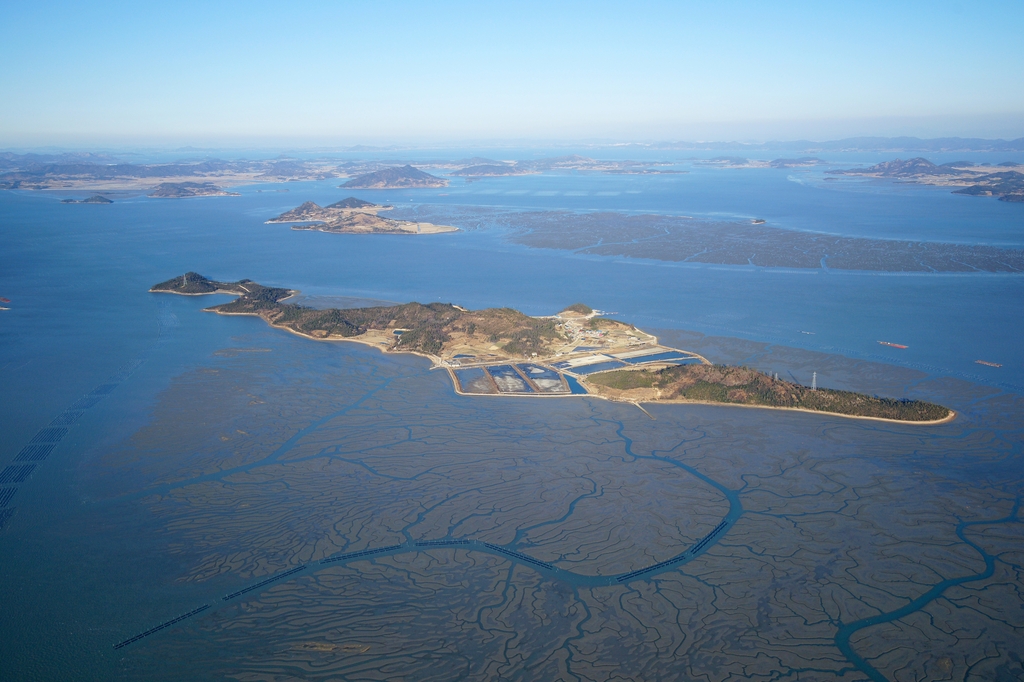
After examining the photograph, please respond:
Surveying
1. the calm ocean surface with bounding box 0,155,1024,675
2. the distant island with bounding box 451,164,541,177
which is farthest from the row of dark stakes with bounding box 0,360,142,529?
the distant island with bounding box 451,164,541,177

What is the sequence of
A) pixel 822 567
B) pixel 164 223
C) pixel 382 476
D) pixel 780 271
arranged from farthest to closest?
1. pixel 164 223
2. pixel 780 271
3. pixel 382 476
4. pixel 822 567

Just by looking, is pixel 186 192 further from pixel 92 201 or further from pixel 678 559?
pixel 678 559

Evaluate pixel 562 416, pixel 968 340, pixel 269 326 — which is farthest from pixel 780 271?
pixel 269 326

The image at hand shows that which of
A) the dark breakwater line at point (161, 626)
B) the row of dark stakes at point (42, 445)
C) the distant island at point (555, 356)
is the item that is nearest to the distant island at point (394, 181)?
the distant island at point (555, 356)

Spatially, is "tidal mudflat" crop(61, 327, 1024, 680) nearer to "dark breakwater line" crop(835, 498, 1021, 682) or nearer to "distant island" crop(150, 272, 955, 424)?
"dark breakwater line" crop(835, 498, 1021, 682)

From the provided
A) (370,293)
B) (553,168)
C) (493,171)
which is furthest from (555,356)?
(553,168)

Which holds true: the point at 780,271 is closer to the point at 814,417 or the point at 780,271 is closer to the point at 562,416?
the point at 814,417
